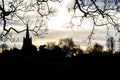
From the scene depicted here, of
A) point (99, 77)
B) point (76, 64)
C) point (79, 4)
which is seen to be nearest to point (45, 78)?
point (76, 64)

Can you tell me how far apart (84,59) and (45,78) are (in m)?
2.34

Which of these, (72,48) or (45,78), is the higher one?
(45,78)

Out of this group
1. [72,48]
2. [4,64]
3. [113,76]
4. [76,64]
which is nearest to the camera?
[113,76]

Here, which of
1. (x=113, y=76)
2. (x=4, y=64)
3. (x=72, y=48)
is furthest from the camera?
(x=72, y=48)

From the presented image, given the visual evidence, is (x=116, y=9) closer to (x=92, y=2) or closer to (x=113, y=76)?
Answer: (x=92, y=2)

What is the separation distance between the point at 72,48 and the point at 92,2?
105159mm

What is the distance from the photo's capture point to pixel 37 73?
1633 centimetres

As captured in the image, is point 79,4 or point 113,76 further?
point 79,4

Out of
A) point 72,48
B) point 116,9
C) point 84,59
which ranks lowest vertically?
point 72,48

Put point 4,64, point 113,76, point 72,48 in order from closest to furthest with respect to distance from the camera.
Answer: point 113,76 < point 4,64 < point 72,48

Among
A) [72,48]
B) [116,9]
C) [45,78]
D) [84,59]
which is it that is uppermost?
[116,9]

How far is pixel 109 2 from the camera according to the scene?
1656 cm

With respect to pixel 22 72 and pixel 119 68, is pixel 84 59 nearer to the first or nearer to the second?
pixel 119 68

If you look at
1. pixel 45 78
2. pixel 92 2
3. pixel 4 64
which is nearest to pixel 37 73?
pixel 45 78
